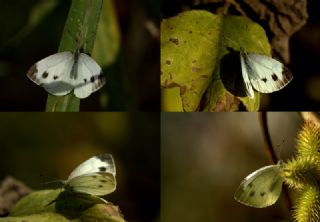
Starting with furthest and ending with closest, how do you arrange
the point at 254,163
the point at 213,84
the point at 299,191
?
the point at 254,163 < the point at 213,84 < the point at 299,191

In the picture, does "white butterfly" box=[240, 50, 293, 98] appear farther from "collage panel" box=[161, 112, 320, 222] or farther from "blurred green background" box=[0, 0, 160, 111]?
Answer: "blurred green background" box=[0, 0, 160, 111]

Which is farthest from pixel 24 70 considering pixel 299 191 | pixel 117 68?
pixel 299 191

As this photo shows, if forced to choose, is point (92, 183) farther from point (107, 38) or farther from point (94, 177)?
point (107, 38)

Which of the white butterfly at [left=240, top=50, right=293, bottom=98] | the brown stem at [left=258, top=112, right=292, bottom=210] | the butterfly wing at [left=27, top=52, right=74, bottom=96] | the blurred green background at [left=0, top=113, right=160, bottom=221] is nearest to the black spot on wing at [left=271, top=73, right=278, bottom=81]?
the white butterfly at [left=240, top=50, right=293, bottom=98]

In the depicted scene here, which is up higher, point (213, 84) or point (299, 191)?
point (213, 84)

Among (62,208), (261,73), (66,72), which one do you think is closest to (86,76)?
(66,72)

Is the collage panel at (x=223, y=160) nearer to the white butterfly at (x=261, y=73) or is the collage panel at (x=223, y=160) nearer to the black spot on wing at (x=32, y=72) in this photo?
the white butterfly at (x=261, y=73)

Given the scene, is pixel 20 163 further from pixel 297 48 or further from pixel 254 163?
pixel 297 48

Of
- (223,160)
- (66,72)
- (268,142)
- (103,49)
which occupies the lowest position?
(223,160)
